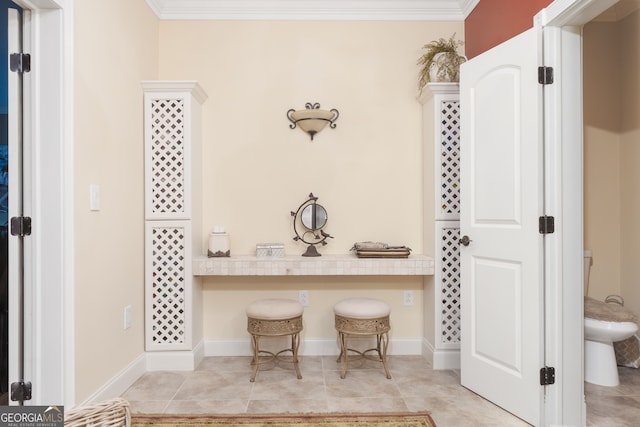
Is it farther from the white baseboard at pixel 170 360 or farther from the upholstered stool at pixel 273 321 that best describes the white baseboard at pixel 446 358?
the white baseboard at pixel 170 360

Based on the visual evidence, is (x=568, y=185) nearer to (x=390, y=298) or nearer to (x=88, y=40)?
(x=390, y=298)

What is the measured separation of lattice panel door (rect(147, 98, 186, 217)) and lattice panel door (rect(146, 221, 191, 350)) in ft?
0.53

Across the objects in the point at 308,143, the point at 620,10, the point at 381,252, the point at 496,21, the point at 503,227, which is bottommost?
the point at 381,252

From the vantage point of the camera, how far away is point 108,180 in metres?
2.43

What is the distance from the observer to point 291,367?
9.65ft

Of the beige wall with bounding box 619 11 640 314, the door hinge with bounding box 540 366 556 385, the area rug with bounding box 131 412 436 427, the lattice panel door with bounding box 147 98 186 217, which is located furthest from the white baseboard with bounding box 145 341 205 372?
the beige wall with bounding box 619 11 640 314

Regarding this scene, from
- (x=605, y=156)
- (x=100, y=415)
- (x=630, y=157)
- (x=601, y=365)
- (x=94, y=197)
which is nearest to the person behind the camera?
(x=100, y=415)

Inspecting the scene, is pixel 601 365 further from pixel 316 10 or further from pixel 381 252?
pixel 316 10

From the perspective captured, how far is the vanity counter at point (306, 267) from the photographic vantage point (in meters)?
2.93

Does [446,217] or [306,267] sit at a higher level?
[446,217]

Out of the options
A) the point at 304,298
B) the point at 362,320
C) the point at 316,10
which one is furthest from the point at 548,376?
the point at 316,10

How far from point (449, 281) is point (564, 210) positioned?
1094 mm

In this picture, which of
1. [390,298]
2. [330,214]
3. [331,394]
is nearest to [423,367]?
[390,298]

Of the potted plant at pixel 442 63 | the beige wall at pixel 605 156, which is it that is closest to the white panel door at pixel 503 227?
the potted plant at pixel 442 63
